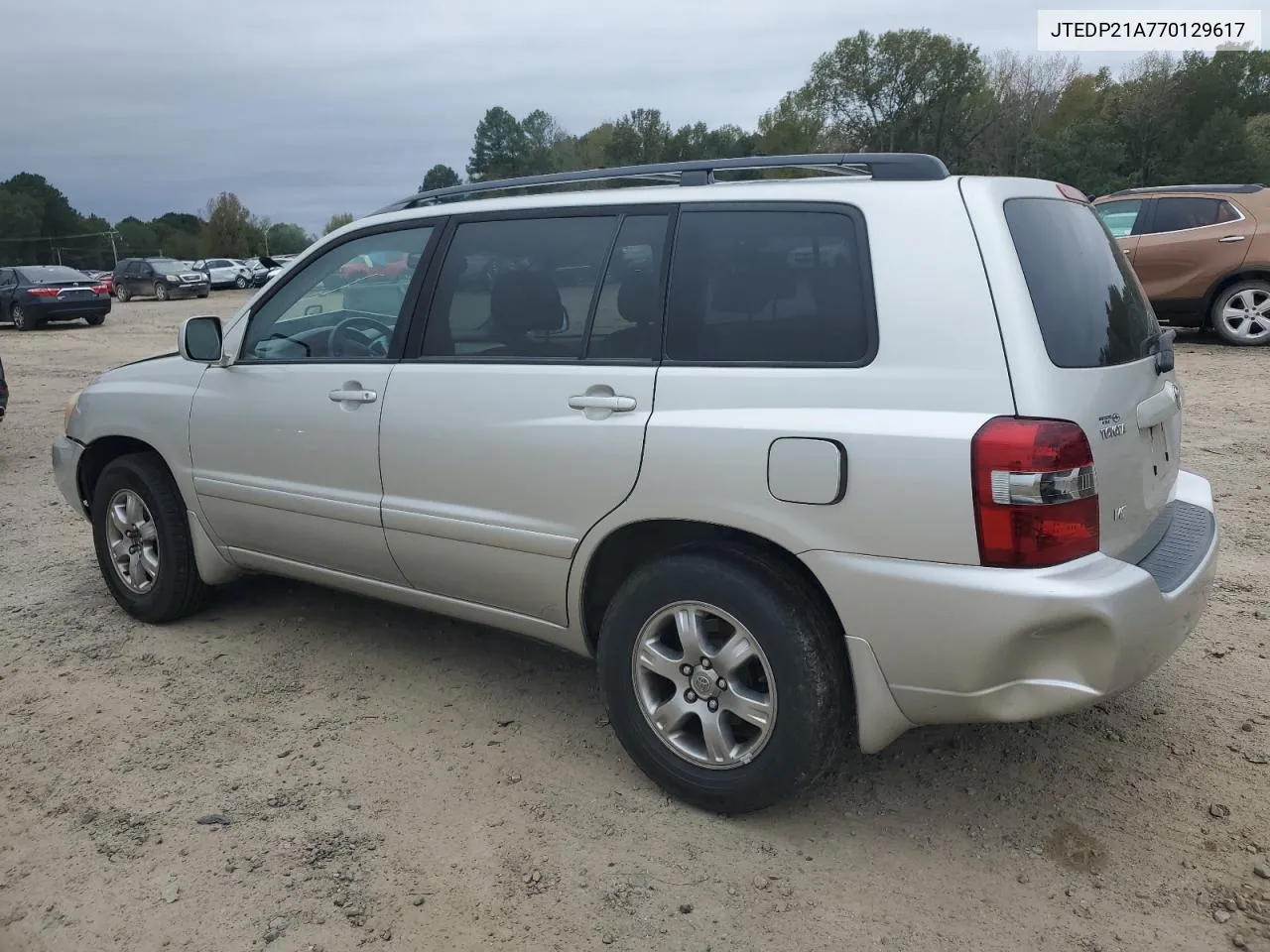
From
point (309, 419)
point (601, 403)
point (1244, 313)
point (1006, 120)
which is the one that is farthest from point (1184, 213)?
point (1006, 120)

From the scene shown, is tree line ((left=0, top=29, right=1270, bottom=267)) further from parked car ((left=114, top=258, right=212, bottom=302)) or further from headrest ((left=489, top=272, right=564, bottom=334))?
headrest ((left=489, top=272, right=564, bottom=334))

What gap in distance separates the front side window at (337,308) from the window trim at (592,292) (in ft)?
0.39

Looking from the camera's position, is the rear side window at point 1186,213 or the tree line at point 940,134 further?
the tree line at point 940,134

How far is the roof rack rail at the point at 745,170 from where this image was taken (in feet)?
9.11

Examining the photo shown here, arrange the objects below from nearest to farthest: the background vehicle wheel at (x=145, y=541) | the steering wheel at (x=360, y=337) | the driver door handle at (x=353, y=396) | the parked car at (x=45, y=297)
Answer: the driver door handle at (x=353, y=396) → the steering wheel at (x=360, y=337) → the background vehicle wheel at (x=145, y=541) → the parked car at (x=45, y=297)

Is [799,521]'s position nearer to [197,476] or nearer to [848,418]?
[848,418]

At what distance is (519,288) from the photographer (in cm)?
343

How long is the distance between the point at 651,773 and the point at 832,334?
1.41m

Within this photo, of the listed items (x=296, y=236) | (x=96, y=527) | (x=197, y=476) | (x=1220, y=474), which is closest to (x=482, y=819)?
(x=197, y=476)

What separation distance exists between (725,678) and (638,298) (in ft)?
3.81

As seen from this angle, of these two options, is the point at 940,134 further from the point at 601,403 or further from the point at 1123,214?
the point at 601,403

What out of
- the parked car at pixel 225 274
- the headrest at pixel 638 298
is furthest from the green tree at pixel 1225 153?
the headrest at pixel 638 298

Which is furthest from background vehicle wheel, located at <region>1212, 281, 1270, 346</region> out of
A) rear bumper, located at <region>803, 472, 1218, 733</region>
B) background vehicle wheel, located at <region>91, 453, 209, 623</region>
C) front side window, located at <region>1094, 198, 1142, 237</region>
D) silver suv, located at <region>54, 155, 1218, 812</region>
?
background vehicle wheel, located at <region>91, 453, 209, 623</region>

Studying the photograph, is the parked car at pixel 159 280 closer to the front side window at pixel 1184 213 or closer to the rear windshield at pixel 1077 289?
the front side window at pixel 1184 213
